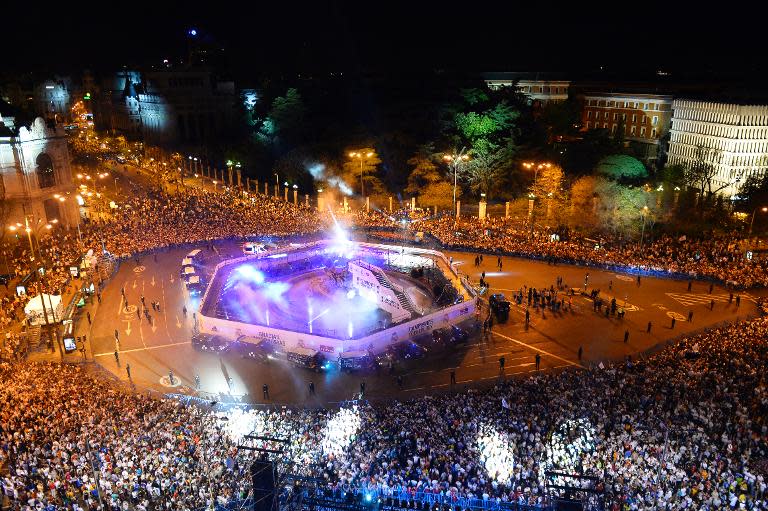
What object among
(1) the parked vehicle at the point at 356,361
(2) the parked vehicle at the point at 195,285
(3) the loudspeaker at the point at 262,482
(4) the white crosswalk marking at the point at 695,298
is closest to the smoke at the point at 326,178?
(2) the parked vehicle at the point at 195,285

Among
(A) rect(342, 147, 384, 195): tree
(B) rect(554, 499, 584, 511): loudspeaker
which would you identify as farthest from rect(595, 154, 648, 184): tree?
(B) rect(554, 499, 584, 511): loudspeaker

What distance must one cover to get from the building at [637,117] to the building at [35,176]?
56.3 meters

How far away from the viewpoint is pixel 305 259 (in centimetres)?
4075

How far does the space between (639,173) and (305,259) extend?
109 ft

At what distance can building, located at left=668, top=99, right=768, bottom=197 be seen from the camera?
59031mm

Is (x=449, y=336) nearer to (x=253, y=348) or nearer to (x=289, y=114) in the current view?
(x=253, y=348)

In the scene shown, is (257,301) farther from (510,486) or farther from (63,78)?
(63,78)

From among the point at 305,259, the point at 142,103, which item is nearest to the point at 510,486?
the point at 305,259

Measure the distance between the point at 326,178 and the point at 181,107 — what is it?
40119mm

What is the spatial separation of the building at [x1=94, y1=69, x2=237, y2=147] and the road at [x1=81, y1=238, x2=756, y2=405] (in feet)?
192

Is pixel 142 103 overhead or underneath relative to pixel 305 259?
overhead

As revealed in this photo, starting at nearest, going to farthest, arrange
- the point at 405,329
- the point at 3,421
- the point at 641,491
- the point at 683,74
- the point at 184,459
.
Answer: the point at 641,491 → the point at 184,459 → the point at 3,421 → the point at 405,329 → the point at 683,74

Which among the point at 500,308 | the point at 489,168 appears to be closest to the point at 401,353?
the point at 500,308

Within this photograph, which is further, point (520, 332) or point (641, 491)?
point (520, 332)
